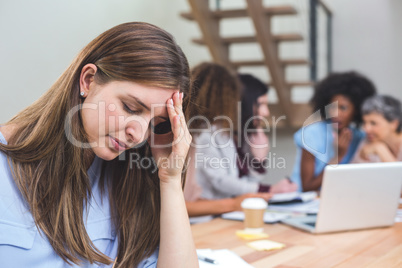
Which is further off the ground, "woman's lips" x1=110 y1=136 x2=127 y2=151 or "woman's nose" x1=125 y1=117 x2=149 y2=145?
"woman's nose" x1=125 y1=117 x2=149 y2=145

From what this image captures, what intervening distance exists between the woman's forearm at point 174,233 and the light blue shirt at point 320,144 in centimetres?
192

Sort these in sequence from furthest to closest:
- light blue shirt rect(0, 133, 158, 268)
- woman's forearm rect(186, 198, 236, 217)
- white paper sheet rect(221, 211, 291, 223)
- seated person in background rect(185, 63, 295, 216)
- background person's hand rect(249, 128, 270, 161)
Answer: background person's hand rect(249, 128, 270, 161), seated person in background rect(185, 63, 295, 216), woman's forearm rect(186, 198, 236, 217), white paper sheet rect(221, 211, 291, 223), light blue shirt rect(0, 133, 158, 268)

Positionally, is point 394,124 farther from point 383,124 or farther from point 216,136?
point 216,136

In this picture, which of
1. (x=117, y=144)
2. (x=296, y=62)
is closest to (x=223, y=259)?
(x=117, y=144)

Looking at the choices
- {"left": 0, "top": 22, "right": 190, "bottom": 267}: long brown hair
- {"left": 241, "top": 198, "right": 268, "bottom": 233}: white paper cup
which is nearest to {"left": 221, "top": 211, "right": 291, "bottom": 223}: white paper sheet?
{"left": 241, "top": 198, "right": 268, "bottom": 233}: white paper cup

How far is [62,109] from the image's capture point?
107 cm

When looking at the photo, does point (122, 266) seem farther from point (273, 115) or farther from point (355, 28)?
point (355, 28)

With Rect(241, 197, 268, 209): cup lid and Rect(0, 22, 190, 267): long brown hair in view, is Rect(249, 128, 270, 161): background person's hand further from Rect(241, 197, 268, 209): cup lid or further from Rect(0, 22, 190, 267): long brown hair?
Rect(0, 22, 190, 267): long brown hair

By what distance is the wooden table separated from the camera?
1.35 meters

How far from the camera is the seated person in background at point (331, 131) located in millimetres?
2967

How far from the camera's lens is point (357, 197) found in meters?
1.63

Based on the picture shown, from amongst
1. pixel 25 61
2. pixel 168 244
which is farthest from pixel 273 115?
pixel 168 244

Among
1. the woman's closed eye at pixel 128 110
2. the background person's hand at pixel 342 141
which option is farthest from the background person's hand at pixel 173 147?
the background person's hand at pixel 342 141

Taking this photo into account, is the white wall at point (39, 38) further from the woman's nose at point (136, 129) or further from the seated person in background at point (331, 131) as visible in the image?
the woman's nose at point (136, 129)
